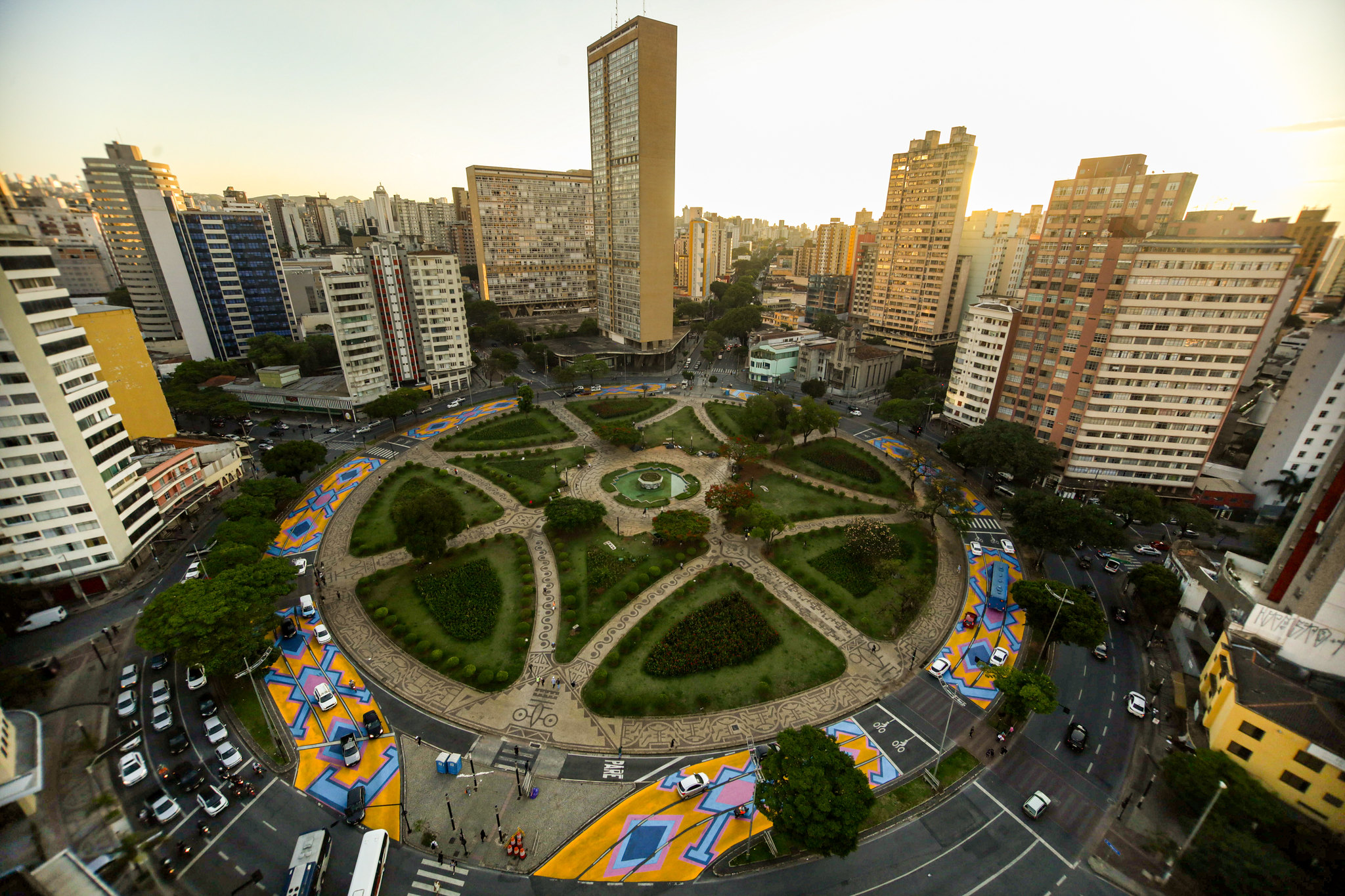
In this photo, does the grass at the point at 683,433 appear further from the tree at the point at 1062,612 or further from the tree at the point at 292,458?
the tree at the point at 1062,612

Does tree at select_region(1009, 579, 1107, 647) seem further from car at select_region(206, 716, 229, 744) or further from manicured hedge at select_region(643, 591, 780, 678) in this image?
car at select_region(206, 716, 229, 744)

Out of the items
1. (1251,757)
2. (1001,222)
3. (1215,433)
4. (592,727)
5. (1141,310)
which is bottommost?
(592,727)

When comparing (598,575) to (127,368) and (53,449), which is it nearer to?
(53,449)

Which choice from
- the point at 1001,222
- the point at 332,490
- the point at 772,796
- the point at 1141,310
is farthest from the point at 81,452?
the point at 1001,222

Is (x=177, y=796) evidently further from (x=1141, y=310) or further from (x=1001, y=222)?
(x=1001, y=222)

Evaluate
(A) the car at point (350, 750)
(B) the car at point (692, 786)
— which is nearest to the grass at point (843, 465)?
(B) the car at point (692, 786)

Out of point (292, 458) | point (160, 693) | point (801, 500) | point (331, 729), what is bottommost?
point (331, 729)

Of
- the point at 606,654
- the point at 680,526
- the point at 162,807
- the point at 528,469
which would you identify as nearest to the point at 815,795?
the point at 606,654
